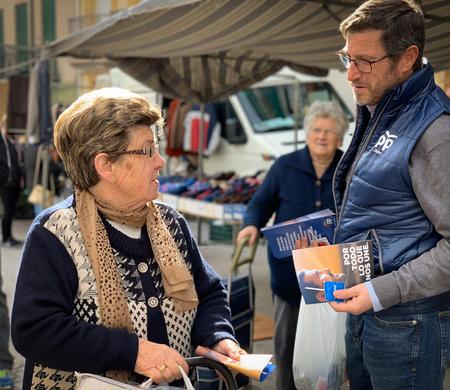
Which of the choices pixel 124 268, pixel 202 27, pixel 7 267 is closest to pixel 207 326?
pixel 124 268

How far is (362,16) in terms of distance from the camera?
80.2 inches

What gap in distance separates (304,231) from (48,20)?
23.9 m

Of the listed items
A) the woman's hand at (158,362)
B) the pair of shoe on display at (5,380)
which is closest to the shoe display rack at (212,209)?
the pair of shoe on display at (5,380)

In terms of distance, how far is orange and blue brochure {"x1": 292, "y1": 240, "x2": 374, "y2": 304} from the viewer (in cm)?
197

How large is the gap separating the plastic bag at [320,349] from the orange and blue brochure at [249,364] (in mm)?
651

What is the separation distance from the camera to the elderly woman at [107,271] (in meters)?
1.85

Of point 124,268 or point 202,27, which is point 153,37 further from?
point 124,268

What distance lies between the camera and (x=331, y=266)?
2008 mm

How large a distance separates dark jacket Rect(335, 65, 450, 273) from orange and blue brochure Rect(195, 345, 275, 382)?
445 millimetres

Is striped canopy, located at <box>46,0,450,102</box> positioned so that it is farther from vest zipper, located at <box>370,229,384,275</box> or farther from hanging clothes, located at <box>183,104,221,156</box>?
hanging clothes, located at <box>183,104,221,156</box>

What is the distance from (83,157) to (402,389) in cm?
121

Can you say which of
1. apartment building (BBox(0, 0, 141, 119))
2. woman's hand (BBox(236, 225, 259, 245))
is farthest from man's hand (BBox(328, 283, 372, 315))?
apartment building (BBox(0, 0, 141, 119))

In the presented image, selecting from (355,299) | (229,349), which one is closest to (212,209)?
(229,349)

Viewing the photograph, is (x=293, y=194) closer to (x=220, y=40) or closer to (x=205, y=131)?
(x=220, y=40)
